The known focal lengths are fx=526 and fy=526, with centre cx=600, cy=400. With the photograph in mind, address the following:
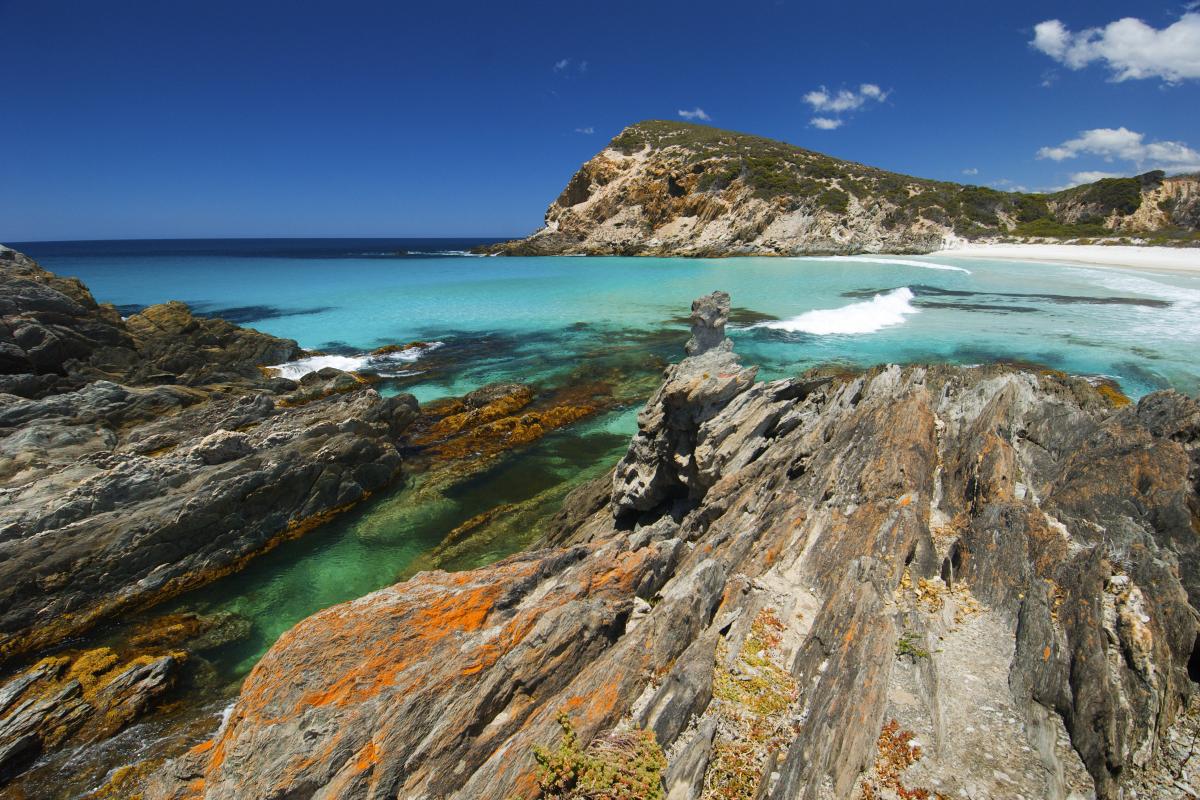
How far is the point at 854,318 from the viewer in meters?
39.0

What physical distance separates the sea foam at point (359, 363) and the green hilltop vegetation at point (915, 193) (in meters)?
95.3

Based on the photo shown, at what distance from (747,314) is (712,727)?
39.4 metres

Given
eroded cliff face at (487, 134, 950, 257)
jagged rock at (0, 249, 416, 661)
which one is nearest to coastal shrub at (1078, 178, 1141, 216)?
eroded cliff face at (487, 134, 950, 257)

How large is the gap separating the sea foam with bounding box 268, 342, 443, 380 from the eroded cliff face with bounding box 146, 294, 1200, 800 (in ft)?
75.9

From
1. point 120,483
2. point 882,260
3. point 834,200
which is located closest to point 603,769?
point 120,483

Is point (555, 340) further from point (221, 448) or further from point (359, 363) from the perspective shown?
point (221, 448)

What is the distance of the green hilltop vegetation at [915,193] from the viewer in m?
89.3

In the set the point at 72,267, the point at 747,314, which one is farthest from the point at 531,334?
the point at 72,267

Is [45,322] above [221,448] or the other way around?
above

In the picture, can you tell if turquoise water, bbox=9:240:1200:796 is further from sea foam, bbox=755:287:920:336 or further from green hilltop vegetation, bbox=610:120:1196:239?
green hilltop vegetation, bbox=610:120:1196:239

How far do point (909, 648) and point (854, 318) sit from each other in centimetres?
3754

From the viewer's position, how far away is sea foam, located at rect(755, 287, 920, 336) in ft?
119

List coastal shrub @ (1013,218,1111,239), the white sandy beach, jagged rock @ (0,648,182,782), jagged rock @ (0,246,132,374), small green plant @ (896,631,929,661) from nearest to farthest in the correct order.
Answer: small green plant @ (896,631,929,661) < jagged rock @ (0,648,182,782) < jagged rock @ (0,246,132,374) < the white sandy beach < coastal shrub @ (1013,218,1111,239)

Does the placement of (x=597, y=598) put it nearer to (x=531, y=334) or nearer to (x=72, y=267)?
(x=531, y=334)
